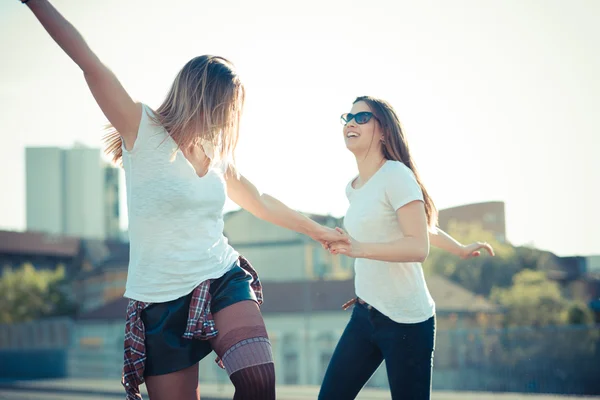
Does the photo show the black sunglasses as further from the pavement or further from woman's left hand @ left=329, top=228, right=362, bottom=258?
the pavement

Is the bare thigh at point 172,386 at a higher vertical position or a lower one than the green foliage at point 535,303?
higher

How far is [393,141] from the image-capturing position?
3953 millimetres

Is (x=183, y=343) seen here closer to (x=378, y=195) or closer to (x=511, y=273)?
(x=378, y=195)

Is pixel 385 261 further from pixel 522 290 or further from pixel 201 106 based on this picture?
pixel 522 290

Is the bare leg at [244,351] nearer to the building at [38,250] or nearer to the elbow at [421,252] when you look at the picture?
the elbow at [421,252]

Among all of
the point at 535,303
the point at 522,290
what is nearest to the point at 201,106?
the point at 535,303

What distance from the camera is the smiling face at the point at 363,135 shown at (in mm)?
3963

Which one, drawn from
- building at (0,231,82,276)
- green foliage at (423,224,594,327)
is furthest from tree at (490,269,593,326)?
building at (0,231,82,276)

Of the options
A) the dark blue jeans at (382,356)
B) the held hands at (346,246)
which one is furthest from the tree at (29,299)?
the held hands at (346,246)

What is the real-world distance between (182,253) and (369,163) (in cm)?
133

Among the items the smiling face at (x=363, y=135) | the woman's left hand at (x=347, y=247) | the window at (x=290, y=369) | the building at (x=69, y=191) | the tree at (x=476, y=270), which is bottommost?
the window at (x=290, y=369)

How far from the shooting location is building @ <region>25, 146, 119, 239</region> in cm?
14238

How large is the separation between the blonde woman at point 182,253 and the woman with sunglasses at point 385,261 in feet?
2.42

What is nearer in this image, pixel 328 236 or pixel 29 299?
pixel 328 236
